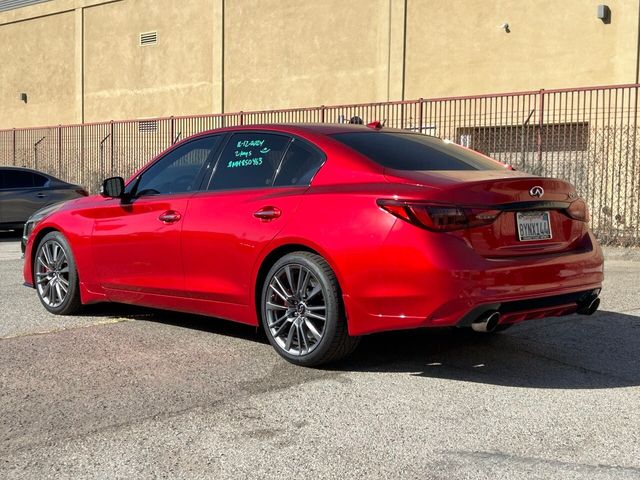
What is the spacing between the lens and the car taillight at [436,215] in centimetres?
467

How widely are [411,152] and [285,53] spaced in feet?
58.5

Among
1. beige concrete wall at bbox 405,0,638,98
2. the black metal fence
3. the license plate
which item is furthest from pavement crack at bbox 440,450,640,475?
beige concrete wall at bbox 405,0,638,98

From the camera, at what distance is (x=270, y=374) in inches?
202

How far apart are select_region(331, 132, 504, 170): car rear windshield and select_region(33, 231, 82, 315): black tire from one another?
9.07ft

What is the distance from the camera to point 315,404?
4.51 m

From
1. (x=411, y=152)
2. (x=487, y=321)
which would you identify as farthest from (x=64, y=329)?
(x=487, y=321)

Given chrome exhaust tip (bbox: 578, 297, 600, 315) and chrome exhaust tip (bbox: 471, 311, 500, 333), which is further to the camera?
chrome exhaust tip (bbox: 578, 297, 600, 315)

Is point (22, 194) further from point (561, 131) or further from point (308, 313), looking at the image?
point (308, 313)

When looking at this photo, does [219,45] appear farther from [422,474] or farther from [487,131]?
[422,474]

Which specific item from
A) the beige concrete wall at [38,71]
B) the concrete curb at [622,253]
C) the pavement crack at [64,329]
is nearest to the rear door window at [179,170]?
the pavement crack at [64,329]

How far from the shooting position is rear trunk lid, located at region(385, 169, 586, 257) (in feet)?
15.6

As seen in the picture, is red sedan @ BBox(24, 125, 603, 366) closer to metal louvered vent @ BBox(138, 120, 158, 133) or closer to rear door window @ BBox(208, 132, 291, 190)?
rear door window @ BBox(208, 132, 291, 190)

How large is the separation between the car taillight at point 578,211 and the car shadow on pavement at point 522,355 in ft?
3.13

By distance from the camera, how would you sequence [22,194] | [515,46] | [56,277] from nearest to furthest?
[56,277] → [22,194] → [515,46]
